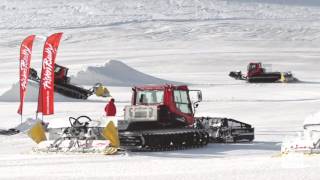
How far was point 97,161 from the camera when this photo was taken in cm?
1284

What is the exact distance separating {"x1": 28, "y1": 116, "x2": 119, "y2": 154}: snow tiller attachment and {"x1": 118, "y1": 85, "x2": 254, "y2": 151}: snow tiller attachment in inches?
19.2

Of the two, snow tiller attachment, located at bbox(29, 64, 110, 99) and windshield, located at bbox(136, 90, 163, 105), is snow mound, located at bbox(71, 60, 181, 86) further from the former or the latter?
windshield, located at bbox(136, 90, 163, 105)

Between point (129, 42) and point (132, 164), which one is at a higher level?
point (129, 42)

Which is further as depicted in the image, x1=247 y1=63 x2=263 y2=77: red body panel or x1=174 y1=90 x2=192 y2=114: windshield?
x1=247 y1=63 x2=263 y2=77: red body panel

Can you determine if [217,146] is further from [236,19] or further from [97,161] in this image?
[236,19]

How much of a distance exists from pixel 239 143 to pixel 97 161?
4770mm

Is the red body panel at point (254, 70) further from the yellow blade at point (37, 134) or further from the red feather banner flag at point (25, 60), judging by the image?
the yellow blade at point (37, 134)

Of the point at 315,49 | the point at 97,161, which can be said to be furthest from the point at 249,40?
the point at 97,161

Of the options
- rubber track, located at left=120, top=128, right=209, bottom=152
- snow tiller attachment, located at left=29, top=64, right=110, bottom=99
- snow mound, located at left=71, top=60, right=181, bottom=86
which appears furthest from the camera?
snow mound, located at left=71, top=60, right=181, bottom=86

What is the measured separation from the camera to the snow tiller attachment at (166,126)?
49.0 ft

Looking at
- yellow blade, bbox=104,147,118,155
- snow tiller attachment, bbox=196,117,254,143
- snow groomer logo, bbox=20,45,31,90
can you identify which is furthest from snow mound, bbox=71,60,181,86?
yellow blade, bbox=104,147,118,155

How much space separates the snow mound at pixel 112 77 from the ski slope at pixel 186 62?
233 mm

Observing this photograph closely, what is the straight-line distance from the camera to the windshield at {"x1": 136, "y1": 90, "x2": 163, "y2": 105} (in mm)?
16031

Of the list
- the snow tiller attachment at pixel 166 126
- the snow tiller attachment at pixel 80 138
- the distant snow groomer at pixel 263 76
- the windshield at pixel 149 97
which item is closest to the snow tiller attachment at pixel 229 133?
the snow tiller attachment at pixel 166 126
